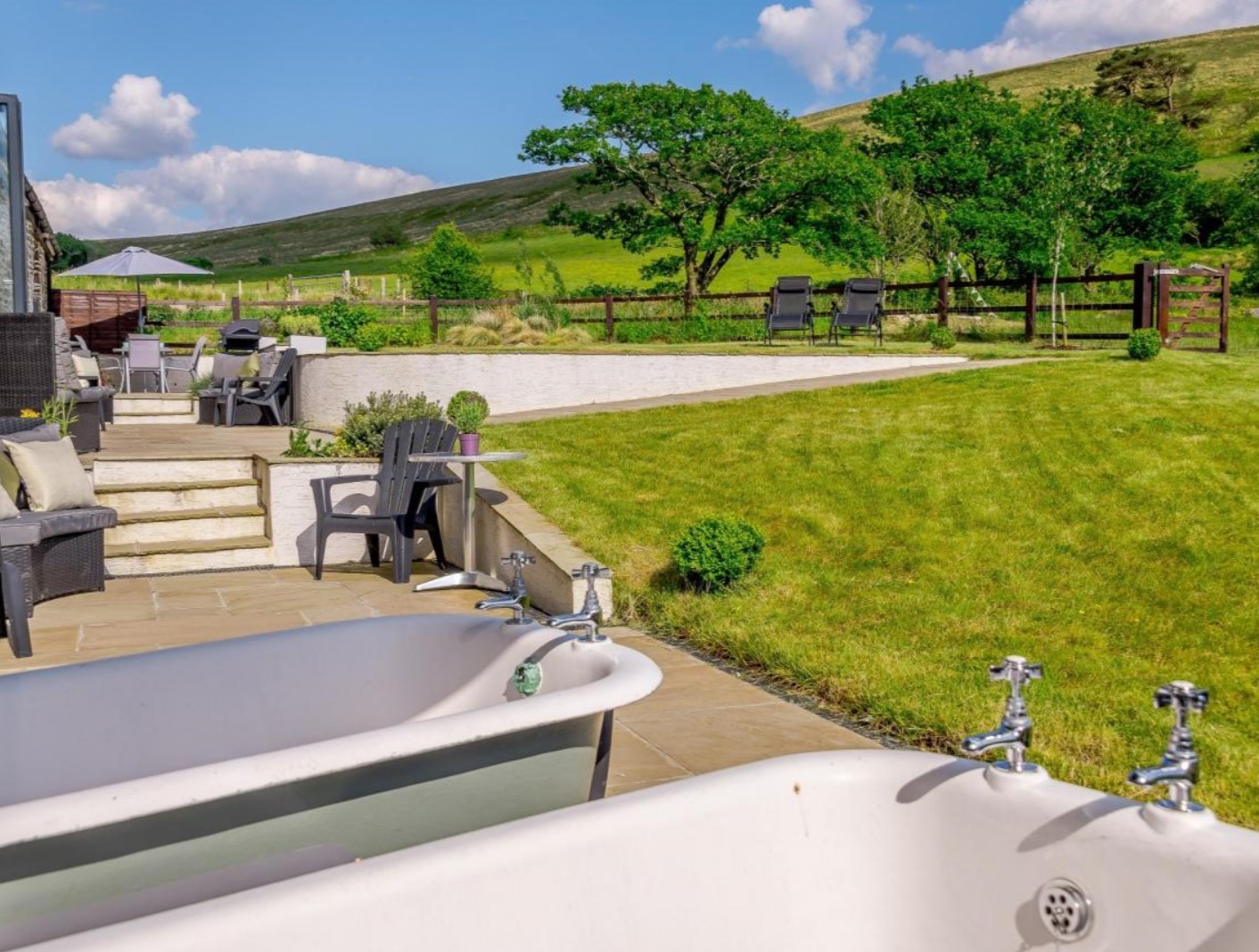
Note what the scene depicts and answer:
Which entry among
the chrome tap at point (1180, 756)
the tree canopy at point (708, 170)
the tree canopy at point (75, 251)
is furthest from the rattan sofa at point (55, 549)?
the tree canopy at point (75, 251)

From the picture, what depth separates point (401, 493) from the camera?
6910 mm

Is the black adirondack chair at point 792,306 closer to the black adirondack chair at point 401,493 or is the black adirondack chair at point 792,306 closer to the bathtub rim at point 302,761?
the black adirondack chair at point 401,493

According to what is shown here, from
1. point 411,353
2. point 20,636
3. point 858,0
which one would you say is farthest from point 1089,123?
point 20,636

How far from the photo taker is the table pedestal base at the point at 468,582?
6.10m

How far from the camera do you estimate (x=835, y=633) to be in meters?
5.03

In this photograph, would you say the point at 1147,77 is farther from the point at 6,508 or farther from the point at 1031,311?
the point at 6,508

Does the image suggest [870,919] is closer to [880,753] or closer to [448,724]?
[880,753]

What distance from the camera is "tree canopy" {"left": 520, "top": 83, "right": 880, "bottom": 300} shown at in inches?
978

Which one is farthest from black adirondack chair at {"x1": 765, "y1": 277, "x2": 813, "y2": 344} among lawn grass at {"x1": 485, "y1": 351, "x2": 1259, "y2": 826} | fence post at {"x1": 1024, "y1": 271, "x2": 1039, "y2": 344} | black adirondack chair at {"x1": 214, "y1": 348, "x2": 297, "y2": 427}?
black adirondack chair at {"x1": 214, "y1": 348, "x2": 297, "y2": 427}

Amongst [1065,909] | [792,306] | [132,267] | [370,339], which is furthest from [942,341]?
[1065,909]

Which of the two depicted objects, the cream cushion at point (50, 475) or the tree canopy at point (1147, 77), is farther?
the tree canopy at point (1147, 77)

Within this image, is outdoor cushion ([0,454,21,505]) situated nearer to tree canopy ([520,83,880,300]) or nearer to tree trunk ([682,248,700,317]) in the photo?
→ tree canopy ([520,83,880,300])

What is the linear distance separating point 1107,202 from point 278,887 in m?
41.6

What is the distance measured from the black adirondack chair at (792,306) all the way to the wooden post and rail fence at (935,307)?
2709 mm
